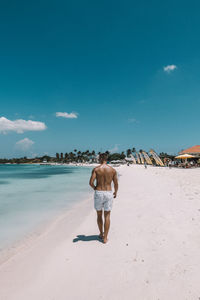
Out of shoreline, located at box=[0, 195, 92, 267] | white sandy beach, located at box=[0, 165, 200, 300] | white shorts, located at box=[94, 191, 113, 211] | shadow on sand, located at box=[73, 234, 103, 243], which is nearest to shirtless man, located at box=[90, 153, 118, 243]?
white shorts, located at box=[94, 191, 113, 211]

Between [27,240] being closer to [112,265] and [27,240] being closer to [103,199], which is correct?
[103,199]

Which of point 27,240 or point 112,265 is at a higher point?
point 112,265

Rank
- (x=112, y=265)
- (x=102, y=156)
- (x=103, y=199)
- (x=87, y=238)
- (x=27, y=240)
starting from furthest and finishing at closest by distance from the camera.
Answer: (x=27, y=240) → (x=87, y=238) → (x=102, y=156) → (x=103, y=199) → (x=112, y=265)

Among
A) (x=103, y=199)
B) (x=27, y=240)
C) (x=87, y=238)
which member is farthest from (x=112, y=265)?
(x=27, y=240)

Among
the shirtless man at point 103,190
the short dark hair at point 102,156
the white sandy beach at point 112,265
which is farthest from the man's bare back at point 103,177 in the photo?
the white sandy beach at point 112,265

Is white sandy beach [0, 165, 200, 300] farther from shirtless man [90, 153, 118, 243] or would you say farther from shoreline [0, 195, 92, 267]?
shirtless man [90, 153, 118, 243]

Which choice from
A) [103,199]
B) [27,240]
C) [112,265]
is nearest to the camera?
[112,265]

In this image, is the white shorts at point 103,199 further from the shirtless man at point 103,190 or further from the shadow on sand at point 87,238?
the shadow on sand at point 87,238

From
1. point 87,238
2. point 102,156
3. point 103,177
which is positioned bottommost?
point 87,238

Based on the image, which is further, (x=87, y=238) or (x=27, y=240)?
(x=27, y=240)

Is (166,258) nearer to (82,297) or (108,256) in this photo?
(108,256)

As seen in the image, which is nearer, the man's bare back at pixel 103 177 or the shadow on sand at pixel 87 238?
the man's bare back at pixel 103 177

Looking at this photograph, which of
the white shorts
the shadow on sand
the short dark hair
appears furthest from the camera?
the shadow on sand

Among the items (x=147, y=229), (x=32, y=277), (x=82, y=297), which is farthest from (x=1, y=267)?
(x=147, y=229)
